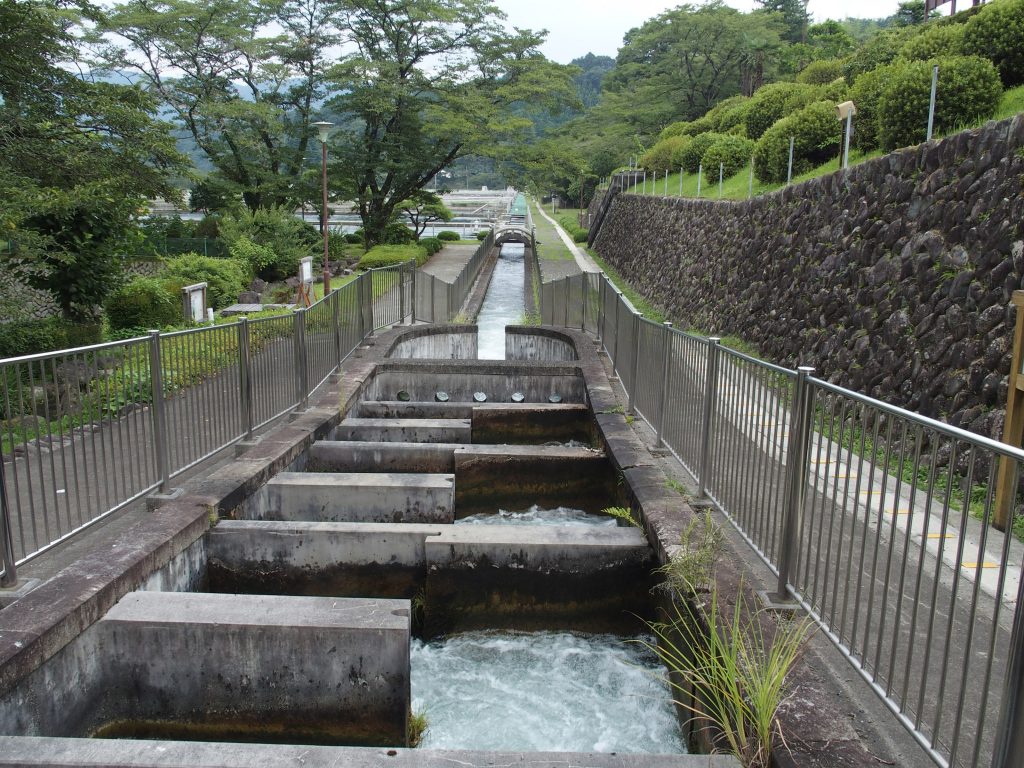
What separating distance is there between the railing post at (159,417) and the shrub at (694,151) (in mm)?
25756

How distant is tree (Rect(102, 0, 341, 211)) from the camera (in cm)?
3027

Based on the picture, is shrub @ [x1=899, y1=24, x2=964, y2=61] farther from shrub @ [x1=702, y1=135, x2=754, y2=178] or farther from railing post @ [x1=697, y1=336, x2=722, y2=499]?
railing post @ [x1=697, y1=336, x2=722, y2=499]

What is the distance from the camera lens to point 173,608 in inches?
163

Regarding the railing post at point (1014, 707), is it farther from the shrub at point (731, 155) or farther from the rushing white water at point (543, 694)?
the shrub at point (731, 155)

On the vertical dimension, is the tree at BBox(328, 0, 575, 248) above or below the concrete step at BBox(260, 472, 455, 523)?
above

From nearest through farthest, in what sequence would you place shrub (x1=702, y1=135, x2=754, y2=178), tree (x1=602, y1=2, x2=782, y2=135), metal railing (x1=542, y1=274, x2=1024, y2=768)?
metal railing (x1=542, y1=274, x2=1024, y2=768) < shrub (x1=702, y1=135, x2=754, y2=178) < tree (x1=602, y1=2, x2=782, y2=135)

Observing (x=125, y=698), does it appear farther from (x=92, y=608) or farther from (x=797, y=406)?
(x=797, y=406)

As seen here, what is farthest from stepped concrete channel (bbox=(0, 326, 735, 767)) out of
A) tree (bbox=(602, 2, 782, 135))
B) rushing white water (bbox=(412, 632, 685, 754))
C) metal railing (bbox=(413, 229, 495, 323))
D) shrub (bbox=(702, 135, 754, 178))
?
tree (bbox=(602, 2, 782, 135))

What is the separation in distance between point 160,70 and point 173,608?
34155 mm

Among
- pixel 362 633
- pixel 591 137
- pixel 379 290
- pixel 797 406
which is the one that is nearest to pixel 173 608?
pixel 362 633

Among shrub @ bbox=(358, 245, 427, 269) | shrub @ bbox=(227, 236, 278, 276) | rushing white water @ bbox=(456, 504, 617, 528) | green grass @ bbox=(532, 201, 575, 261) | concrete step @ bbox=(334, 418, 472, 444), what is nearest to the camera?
rushing white water @ bbox=(456, 504, 617, 528)

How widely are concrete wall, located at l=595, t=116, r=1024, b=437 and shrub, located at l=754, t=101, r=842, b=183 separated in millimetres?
2391

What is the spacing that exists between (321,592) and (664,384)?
3355mm

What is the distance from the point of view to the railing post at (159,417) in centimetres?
518
